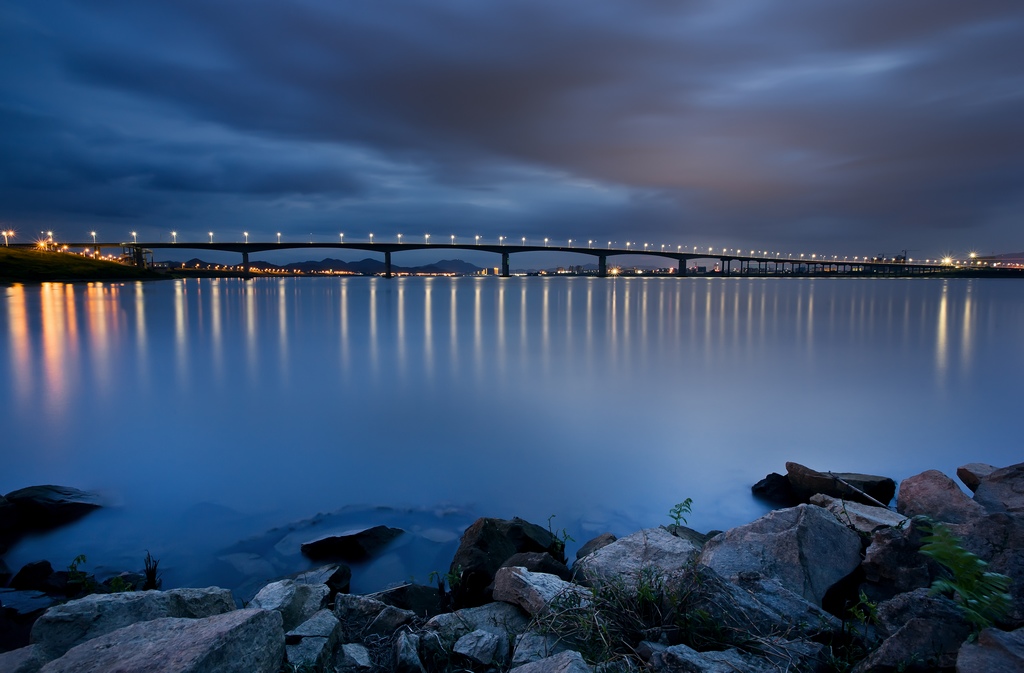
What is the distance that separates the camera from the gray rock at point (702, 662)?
2.85m

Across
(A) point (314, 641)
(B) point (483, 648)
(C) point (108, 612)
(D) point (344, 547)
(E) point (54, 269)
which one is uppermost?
(E) point (54, 269)

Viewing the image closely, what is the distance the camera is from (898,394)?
12766 mm

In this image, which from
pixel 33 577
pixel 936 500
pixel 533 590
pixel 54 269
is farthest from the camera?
pixel 54 269

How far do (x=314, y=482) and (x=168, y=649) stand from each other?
16.9 feet

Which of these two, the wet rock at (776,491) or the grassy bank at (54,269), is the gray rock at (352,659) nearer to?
the wet rock at (776,491)

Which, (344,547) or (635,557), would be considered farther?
(344,547)

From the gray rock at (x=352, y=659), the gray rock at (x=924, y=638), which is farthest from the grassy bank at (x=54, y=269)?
the gray rock at (x=924, y=638)

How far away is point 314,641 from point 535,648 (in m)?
1.35

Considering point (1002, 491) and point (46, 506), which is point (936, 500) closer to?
point (1002, 491)

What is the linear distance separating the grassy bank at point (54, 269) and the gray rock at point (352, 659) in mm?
113833

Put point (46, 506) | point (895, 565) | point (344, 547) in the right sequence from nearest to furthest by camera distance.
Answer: point (895, 565) → point (344, 547) → point (46, 506)

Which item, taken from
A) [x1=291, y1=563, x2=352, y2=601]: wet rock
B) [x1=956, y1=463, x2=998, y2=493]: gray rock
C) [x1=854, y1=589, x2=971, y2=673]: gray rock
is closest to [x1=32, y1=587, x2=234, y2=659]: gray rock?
[x1=291, y1=563, x2=352, y2=601]: wet rock

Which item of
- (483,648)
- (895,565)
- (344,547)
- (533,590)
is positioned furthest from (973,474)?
(344,547)

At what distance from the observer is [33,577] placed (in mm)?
5230
